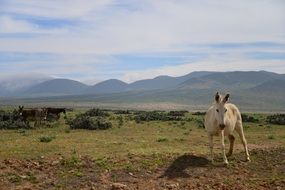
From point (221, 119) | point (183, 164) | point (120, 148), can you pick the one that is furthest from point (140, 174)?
point (120, 148)

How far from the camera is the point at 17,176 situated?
Answer: 15.3 m

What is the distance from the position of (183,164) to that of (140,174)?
2.18 m

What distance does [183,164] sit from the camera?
698 inches

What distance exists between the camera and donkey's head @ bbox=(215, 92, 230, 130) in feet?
58.6

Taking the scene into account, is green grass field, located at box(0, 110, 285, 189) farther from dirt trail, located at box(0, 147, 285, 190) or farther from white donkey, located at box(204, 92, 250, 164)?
white donkey, located at box(204, 92, 250, 164)

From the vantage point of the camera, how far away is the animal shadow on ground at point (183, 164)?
16.5m

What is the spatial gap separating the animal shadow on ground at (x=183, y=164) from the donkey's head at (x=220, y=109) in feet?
5.17

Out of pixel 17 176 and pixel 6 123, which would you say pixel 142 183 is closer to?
pixel 17 176

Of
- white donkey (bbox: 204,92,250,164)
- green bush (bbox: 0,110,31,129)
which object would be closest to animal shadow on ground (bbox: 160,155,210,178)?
white donkey (bbox: 204,92,250,164)

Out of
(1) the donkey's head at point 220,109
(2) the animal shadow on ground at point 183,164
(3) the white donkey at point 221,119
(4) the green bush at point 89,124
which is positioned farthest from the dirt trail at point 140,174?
(4) the green bush at point 89,124

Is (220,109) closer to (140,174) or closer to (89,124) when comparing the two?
(140,174)

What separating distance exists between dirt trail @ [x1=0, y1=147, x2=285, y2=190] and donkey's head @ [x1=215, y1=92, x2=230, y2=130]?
1.59 m

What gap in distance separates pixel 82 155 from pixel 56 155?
1006 millimetres

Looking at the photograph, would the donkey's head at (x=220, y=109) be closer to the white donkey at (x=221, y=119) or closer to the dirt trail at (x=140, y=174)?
the white donkey at (x=221, y=119)
